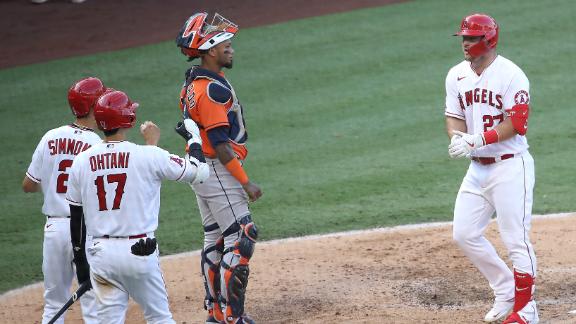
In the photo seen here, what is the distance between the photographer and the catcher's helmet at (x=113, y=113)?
5.47m

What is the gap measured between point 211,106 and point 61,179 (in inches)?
40.9

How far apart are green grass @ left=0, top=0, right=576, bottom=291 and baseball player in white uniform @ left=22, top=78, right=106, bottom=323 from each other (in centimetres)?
183

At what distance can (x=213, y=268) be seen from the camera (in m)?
6.57

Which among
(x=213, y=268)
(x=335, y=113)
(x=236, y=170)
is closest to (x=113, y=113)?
(x=236, y=170)

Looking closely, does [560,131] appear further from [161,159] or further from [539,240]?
[161,159]

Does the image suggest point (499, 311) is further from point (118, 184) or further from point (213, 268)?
point (118, 184)

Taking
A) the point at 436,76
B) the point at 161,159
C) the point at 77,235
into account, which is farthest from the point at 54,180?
the point at 436,76

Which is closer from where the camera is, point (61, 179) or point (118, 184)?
point (118, 184)

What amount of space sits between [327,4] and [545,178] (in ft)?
24.0

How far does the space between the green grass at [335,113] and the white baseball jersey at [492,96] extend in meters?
2.62

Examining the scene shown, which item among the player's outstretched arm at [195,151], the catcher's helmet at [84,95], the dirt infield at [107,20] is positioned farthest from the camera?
the dirt infield at [107,20]

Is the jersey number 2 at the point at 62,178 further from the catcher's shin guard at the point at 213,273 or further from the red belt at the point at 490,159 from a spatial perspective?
the red belt at the point at 490,159

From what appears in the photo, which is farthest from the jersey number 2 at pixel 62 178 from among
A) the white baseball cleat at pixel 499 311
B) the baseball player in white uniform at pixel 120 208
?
the white baseball cleat at pixel 499 311

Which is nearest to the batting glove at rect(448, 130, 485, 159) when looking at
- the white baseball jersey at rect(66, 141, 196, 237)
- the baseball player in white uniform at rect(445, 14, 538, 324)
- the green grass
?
the baseball player in white uniform at rect(445, 14, 538, 324)
